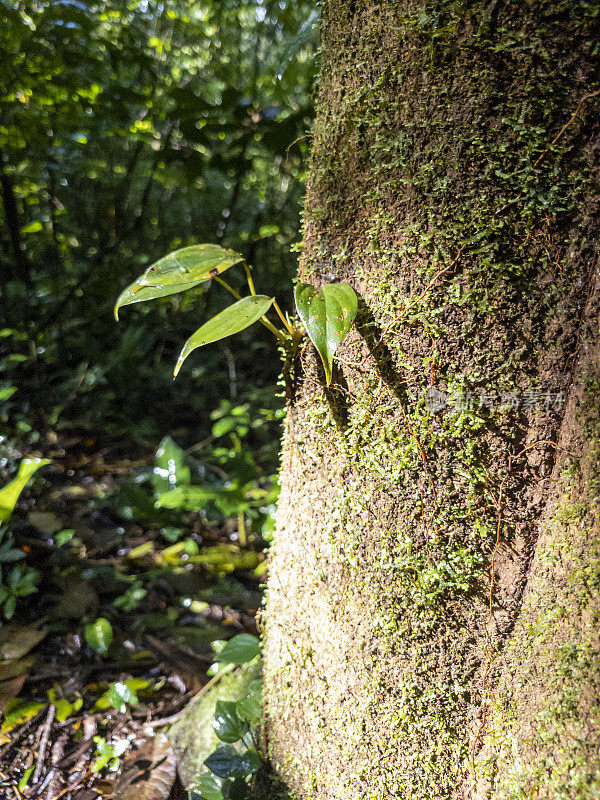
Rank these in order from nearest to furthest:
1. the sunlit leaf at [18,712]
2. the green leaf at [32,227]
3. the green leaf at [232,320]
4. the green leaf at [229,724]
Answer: the green leaf at [232,320]
the green leaf at [229,724]
the sunlit leaf at [18,712]
the green leaf at [32,227]

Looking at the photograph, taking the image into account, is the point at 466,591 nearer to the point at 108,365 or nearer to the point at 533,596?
the point at 533,596

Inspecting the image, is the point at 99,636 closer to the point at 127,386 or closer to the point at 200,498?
the point at 200,498

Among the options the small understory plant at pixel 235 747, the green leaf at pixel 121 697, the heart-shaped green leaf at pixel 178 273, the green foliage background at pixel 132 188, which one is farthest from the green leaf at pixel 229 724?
the green foliage background at pixel 132 188

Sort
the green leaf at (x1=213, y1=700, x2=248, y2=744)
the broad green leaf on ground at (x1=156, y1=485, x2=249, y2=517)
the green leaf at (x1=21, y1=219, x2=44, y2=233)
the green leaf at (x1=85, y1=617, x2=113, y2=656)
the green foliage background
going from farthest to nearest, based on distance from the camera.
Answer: the green leaf at (x1=21, y1=219, x2=44, y2=233)
the green foliage background
the broad green leaf on ground at (x1=156, y1=485, x2=249, y2=517)
the green leaf at (x1=85, y1=617, x2=113, y2=656)
the green leaf at (x1=213, y1=700, x2=248, y2=744)

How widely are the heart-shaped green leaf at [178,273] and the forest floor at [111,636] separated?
143 cm

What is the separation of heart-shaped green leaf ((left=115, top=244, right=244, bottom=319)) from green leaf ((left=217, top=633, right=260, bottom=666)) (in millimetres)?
1082

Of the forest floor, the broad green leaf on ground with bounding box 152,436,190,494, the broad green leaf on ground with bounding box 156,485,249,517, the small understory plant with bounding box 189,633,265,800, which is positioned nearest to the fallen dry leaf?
the forest floor

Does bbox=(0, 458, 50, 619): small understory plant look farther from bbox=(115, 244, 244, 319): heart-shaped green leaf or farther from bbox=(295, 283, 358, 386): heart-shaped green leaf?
bbox=(295, 283, 358, 386): heart-shaped green leaf

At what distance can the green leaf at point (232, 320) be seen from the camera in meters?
0.85

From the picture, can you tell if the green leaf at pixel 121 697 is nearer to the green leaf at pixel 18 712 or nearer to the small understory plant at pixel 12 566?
the green leaf at pixel 18 712

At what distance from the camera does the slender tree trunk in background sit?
2.32 ft

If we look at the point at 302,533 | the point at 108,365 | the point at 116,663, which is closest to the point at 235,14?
the point at 108,365

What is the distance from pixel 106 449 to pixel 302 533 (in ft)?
8.94

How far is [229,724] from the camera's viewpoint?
1.26 m
